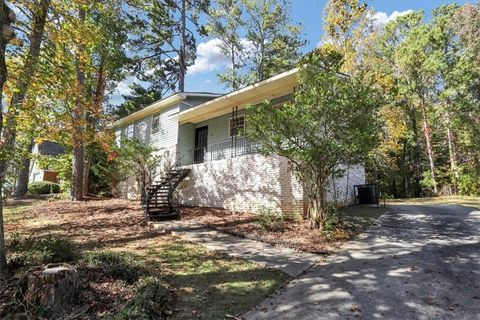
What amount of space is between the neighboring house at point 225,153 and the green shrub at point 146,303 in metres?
5.88

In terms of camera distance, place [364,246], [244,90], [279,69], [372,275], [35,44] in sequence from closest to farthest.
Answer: [372,275] < [364,246] < [35,44] < [244,90] < [279,69]

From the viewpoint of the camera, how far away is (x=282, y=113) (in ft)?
26.4

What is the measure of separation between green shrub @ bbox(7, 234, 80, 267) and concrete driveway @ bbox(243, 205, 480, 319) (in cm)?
362

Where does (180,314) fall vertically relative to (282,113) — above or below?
below

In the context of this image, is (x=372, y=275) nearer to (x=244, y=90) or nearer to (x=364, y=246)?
(x=364, y=246)

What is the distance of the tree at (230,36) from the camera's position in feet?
87.7

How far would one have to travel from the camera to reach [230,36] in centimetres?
2781

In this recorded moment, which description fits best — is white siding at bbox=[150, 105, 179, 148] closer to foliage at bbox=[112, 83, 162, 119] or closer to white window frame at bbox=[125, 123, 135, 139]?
white window frame at bbox=[125, 123, 135, 139]

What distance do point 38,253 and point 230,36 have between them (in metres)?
26.3

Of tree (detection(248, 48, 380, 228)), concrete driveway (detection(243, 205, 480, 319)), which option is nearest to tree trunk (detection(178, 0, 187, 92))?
tree (detection(248, 48, 380, 228))

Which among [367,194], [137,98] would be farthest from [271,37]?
[367,194]

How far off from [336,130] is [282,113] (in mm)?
1558

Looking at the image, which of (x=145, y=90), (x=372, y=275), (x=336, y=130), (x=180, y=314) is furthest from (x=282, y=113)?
(x=145, y=90)

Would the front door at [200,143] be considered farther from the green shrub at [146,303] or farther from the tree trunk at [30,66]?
the green shrub at [146,303]
